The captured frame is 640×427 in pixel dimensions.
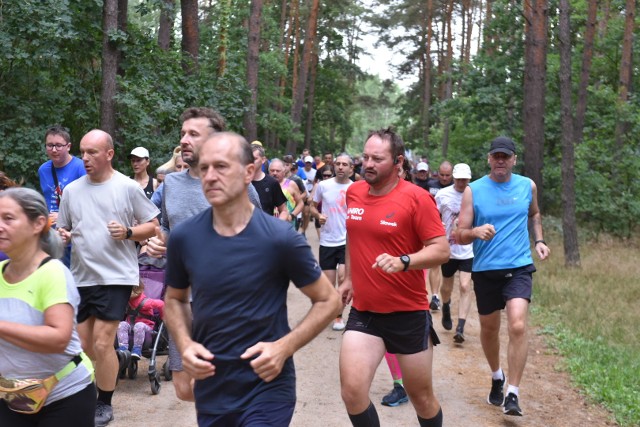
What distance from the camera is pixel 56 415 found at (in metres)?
4.02

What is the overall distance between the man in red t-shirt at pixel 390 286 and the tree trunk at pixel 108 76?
29.5 ft

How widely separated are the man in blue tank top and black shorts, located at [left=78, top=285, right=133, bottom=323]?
2.96m

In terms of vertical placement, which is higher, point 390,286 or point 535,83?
point 535,83

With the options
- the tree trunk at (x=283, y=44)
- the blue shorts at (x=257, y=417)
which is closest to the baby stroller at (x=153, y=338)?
the blue shorts at (x=257, y=417)

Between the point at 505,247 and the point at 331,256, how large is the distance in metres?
4.14

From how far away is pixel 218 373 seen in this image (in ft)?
12.3

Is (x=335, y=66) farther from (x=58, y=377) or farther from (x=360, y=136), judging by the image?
(x=360, y=136)

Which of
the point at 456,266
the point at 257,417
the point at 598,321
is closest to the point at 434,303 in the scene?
the point at 456,266

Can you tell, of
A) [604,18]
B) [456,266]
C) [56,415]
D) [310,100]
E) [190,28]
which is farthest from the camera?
[310,100]

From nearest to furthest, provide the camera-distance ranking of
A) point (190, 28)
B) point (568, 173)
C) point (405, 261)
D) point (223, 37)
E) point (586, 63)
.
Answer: point (405, 261)
point (568, 173)
point (190, 28)
point (586, 63)
point (223, 37)

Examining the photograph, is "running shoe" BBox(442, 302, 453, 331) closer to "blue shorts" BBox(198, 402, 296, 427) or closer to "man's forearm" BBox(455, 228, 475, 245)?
"man's forearm" BBox(455, 228, 475, 245)

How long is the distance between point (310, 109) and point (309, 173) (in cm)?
2439

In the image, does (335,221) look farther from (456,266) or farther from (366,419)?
(366,419)


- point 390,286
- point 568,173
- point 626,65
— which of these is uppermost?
point 626,65
